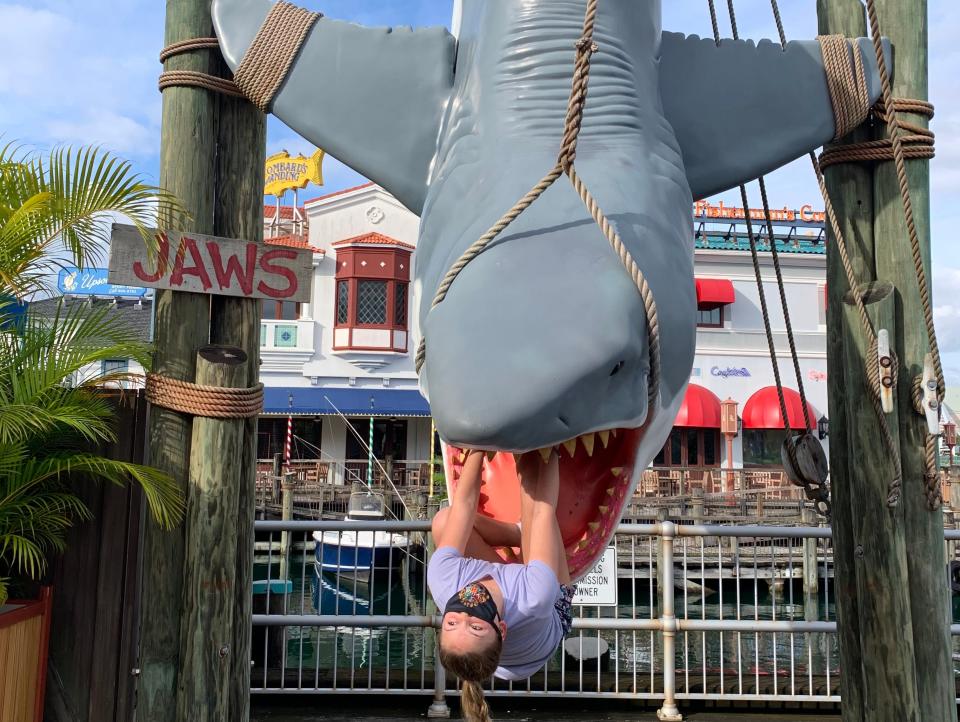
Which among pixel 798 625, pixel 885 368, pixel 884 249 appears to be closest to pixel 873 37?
pixel 884 249

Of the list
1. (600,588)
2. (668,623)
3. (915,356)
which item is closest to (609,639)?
(600,588)

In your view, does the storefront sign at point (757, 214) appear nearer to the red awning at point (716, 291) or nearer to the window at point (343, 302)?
the red awning at point (716, 291)

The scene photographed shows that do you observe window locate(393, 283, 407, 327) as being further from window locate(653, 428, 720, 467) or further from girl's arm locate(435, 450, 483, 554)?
girl's arm locate(435, 450, 483, 554)

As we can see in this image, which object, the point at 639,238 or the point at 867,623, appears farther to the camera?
the point at 867,623

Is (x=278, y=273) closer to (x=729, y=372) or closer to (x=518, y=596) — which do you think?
(x=518, y=596)

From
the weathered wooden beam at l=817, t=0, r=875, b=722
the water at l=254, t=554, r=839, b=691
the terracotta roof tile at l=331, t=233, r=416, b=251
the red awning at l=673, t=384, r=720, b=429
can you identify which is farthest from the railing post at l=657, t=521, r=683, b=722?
the terracotta roof tile at l=331, t=233, r=416, b=251

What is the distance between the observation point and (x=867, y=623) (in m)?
2.65

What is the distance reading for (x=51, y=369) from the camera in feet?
9.33

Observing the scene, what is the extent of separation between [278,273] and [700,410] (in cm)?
2012

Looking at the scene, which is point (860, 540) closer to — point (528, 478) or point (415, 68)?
point (528, 478)

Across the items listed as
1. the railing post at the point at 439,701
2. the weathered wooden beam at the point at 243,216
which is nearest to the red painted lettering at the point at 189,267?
the weathered wooden beam at the point at 243,216

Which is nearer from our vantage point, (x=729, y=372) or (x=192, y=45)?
(x=192, y=45)

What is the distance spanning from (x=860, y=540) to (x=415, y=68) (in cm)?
199

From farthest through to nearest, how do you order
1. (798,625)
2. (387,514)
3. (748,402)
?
(748,402)
(387,514)
(798,625)
